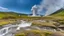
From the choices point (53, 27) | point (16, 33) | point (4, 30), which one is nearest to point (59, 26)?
point (53, 27)

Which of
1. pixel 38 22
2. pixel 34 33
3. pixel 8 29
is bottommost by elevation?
pixel 34 33

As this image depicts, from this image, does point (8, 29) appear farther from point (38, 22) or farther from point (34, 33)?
point (38, 22)

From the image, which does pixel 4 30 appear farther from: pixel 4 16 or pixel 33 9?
pixel 33 9

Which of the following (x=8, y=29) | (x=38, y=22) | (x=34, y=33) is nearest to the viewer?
(x=34, y=33)

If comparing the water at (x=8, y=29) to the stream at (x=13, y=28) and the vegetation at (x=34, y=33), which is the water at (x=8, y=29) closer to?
the stream at (x=13, y=28)

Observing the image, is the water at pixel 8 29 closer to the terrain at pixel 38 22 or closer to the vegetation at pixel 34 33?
the terrain at pixel 38 22

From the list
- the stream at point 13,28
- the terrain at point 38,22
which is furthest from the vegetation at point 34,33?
the stream at point 13,28

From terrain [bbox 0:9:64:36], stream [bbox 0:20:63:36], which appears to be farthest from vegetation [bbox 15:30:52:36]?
stream [bbox 0:20:63:36]

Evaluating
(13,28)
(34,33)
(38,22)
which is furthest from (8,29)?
(38,22)

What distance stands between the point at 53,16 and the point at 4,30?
2008 millimetres

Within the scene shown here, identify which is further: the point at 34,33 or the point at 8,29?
the point at 8,29

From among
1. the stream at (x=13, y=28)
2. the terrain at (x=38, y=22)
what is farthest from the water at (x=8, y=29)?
the terrain at (x=38, y=22)

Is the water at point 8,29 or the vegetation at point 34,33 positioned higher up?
the water at point 8,29

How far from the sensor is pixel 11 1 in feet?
20.7
